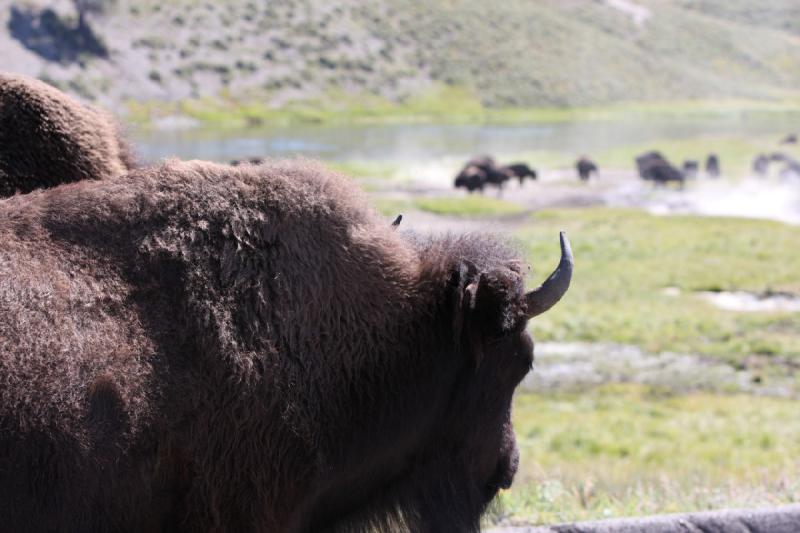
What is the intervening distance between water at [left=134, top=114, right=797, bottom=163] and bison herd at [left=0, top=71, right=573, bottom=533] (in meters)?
41.6

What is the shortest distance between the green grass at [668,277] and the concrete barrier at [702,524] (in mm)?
11555

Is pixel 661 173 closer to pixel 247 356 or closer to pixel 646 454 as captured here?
pixel 646 454

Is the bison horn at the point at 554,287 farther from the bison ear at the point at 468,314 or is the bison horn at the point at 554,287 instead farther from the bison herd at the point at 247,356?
the bison ear at the point at 468,314

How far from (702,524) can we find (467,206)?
97.3 feet

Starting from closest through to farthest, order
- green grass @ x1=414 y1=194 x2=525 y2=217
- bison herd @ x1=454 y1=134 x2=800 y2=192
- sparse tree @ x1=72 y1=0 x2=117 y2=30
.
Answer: green grass @ x1=414 y1=194 x2=525 y2=217, bison herd @ x1=454 y1=134 x2=800 y2=192, sparse tree @ x1=72 y1=0 x2=117 y2=30

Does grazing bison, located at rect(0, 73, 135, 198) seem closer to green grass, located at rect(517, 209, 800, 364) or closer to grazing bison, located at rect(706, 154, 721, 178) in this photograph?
green grass, located at rect(517, 209, 800, 364)

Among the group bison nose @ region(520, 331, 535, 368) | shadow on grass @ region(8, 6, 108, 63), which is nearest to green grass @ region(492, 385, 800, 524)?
bison nose @ region(520, 331, 535, 368)

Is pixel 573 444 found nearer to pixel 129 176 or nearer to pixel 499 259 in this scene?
pixel 499 259

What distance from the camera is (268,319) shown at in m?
3.60

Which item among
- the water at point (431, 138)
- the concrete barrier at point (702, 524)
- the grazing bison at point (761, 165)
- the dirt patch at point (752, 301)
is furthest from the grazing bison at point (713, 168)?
the concrete barrier at point (702, 524)

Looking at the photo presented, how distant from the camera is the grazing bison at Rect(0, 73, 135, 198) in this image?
4320 millimetres

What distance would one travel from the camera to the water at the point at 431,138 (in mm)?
54875

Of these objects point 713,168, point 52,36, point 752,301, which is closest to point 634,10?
point 52,36

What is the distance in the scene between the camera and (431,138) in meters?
69.1
